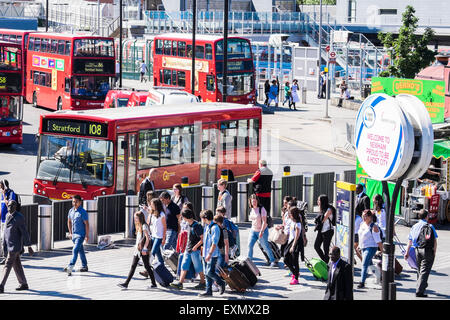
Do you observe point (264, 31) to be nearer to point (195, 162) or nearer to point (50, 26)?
point (50, 26)

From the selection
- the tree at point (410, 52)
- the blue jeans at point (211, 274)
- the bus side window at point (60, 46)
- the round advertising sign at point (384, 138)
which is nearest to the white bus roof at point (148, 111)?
the blue jeans at point (211, 274)

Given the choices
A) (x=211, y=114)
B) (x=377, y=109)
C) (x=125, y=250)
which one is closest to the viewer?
(x=377, y=109)

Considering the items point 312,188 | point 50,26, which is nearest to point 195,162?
point 312,188

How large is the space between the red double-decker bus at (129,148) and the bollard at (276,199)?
2655 mm

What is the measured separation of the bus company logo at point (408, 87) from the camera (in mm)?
23141

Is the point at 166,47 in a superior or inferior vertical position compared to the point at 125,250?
superior

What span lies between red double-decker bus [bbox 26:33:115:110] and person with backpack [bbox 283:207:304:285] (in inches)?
1071

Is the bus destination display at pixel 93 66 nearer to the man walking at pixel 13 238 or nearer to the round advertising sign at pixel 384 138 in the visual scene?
the man walking at pixel 13 238

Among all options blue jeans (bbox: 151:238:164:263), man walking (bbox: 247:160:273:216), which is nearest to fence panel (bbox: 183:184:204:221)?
man walking (bbox: 247:160:273:216)

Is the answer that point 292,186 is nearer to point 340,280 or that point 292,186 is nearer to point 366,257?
point 366,257

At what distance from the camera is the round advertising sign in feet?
33.2

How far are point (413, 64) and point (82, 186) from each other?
29.1 meters
